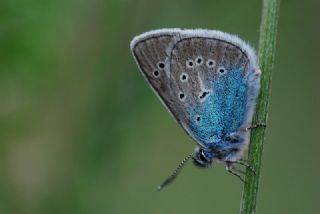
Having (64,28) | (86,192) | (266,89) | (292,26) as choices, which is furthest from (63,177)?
(292,26)

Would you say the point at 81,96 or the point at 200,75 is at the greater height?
the point at 200,75

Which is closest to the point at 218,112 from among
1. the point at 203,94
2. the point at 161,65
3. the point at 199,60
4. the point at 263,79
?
the point at 203,94

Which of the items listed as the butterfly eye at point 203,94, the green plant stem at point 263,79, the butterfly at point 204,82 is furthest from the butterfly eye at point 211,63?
the green plant stem at point 263,79

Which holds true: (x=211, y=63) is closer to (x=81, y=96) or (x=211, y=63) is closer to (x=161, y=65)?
(x=161, y=65)

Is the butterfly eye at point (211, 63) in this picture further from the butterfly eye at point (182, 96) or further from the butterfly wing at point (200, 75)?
the butterfly eye at point (182, 96)

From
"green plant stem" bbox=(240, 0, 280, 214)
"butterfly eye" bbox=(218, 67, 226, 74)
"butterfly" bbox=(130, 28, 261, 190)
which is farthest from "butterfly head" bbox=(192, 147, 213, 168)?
"green plant stem" bbox=(240, 0, 280, 214)

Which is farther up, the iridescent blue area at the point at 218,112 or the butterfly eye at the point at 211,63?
the butterfly eye at the point at 211,63

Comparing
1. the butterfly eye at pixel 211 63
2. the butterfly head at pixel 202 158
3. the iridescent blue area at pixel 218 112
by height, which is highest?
the butterfly eye at pixel 211 63
